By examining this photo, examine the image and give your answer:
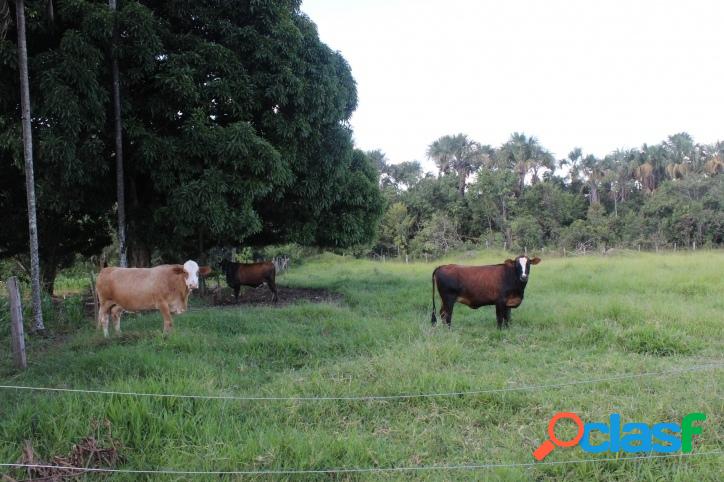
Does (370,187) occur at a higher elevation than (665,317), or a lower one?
higher

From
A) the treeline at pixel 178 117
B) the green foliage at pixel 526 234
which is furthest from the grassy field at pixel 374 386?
the green foliage at pixel 526 234

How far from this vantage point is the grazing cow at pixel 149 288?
22.9 feet

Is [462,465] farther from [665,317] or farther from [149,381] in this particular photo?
[665,317]

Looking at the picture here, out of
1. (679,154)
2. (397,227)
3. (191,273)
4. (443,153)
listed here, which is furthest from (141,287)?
(679,154)

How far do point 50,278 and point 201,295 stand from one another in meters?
4.79

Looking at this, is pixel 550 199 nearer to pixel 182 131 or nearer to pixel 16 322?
pixel 182 131

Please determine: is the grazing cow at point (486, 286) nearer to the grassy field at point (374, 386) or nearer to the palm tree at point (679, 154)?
the grassy field at point (374, 386)

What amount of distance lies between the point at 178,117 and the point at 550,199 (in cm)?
3205

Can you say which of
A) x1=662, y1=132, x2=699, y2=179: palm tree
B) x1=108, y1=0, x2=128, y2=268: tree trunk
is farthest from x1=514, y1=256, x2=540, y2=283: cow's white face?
x1=662, y1=132, x2=699, y2=179: palm tree

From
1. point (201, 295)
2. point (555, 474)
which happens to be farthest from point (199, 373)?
point (201, 295)

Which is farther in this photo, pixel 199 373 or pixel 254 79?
pixel 254 79

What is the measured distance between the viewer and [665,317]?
7391 mm

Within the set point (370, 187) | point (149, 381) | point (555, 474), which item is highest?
point (370, 187)

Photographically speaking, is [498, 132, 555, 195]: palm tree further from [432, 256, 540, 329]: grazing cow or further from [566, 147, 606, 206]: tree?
[432, 256, 540, 329]: grazing cow
